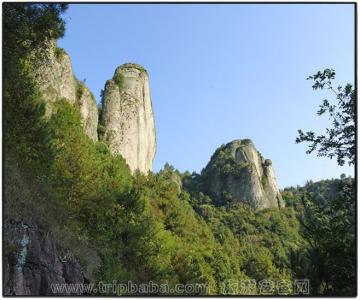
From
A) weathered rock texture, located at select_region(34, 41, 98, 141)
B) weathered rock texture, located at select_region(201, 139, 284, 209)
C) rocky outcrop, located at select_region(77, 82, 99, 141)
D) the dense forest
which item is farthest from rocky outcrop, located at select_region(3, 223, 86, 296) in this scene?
weathered rock texture, located at select_region(201, 139, 284, 209)

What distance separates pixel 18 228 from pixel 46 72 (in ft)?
80.1

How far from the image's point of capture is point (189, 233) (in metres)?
50.5

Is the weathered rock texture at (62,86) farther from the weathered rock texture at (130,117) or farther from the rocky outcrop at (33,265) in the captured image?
the rocky outcrop at (33,265)

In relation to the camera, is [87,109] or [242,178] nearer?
[87,109]

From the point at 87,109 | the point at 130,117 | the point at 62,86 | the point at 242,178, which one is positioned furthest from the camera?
the point at 242,178

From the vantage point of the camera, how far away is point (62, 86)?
39.6 meters

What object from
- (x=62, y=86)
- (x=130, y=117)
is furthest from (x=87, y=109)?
(x=130, y=117)

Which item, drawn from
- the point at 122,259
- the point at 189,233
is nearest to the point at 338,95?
the point at 122,259

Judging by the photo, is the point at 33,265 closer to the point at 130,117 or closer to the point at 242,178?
the point at 130,117

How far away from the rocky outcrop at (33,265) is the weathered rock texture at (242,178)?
109m

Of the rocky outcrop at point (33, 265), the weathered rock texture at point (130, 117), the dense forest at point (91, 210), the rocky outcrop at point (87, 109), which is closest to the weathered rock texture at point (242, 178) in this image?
the weathered rock texture at point (130, 117)

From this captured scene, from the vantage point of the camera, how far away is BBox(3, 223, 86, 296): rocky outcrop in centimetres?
1123

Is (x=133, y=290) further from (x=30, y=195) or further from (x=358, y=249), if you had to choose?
(x=358, y=249)

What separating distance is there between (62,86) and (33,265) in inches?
1146
